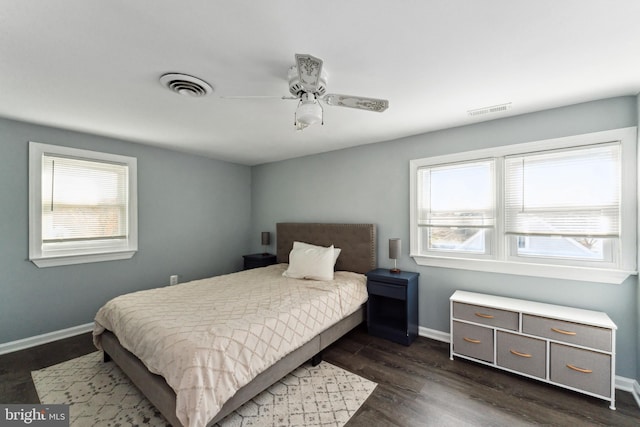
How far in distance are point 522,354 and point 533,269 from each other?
81cm

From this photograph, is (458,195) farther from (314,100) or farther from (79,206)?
(79,206)

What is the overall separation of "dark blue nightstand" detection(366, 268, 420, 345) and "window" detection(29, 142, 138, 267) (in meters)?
3.35

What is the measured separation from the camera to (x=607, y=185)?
2273 millimetres

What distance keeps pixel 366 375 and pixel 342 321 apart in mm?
611

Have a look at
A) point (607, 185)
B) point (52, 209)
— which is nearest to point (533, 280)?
point (607, 185)

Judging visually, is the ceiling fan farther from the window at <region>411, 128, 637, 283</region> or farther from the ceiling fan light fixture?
the window at <region>411, 128, 637, 283</region>

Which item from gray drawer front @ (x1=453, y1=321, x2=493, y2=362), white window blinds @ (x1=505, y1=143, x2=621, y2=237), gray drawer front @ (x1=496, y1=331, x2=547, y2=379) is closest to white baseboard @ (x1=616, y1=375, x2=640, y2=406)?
gray drawer front @ (x1=496, y1=331, x2=547, y2=379)

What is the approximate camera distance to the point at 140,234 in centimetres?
370

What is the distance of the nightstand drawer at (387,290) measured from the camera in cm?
295

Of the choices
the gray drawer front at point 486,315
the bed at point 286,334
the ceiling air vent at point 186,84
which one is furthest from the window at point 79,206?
the gray drawer front at point 486,315

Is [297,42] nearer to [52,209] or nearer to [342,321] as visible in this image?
[342,321]

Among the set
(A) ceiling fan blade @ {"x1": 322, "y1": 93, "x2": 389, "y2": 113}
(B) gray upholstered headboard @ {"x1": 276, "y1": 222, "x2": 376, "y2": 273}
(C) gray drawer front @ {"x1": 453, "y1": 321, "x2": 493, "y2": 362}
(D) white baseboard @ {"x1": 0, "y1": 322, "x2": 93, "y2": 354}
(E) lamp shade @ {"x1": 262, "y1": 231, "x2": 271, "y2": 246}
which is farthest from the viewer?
(E) lamp shade @ {"x1": 262, "y1": 231, "x2": 271, "y2": 246}

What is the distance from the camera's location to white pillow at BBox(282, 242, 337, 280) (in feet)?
10.8

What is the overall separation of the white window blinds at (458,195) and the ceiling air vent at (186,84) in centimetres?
255
